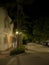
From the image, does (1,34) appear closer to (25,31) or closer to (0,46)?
(0,46)

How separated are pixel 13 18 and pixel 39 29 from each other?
347 inches

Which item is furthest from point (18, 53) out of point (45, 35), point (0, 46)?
point (45, 35)

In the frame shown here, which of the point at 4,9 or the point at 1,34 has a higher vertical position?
the point at 4,9

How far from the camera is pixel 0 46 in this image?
3278 centimetres

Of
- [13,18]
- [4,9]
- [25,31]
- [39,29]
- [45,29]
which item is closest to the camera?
[4,9]

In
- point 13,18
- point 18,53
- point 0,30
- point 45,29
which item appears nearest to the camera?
point 18,53

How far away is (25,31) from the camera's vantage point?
2135 inches

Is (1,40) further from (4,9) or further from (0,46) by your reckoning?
(4,9)

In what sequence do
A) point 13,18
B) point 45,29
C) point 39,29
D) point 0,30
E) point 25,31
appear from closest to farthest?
point 0,30 → point 13,18 → point 45,29 → point 39,29 → point 25,31

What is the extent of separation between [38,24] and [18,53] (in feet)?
72.4

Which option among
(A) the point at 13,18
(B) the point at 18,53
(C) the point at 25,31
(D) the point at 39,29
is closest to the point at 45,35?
(D) the point at 39,29

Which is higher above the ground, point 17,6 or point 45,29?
point 17,6

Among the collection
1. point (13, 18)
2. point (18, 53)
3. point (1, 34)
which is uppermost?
point (13, 18)

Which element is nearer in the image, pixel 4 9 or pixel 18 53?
pixel 18 53
